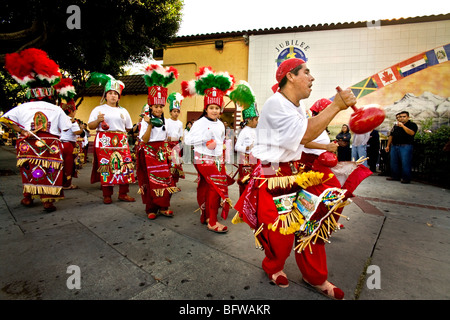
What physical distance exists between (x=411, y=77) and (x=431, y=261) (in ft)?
30.9

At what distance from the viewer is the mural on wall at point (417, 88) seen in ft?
28.9

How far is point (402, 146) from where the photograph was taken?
22.0ft

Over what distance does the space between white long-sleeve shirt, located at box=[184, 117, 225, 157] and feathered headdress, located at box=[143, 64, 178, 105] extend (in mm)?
802

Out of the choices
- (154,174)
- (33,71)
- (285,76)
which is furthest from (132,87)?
(285,76)

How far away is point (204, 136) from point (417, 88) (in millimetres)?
9976

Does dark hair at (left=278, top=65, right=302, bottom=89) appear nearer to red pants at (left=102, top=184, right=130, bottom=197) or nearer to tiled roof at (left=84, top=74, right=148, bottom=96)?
red pants at (left=102, top=184, right=130, bottom=197)

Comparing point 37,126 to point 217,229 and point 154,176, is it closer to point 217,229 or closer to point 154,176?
point 154,176

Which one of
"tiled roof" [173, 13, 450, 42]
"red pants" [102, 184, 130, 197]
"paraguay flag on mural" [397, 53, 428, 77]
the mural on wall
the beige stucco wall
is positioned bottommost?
"red pants" [102, 184, 130, 197]

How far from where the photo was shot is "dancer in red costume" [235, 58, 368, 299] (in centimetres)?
167

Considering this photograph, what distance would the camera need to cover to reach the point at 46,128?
3691 millimetres

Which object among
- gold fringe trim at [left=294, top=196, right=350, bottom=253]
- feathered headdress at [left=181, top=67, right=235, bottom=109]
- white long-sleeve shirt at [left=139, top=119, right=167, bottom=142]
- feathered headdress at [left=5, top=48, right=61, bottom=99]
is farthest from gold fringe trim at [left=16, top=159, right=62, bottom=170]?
gold fringe trim at [left=294, top=196, right=350, bottom=253]
